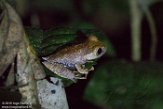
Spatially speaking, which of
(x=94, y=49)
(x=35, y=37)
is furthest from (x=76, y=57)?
(x=35, y=37)

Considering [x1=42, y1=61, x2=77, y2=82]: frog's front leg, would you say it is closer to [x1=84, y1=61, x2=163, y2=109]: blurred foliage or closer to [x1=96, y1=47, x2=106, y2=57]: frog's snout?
[x1=96, y1=47, x2=106, y2=57]: frog's snout

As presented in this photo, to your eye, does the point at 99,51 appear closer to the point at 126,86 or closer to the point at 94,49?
the point at 94,49

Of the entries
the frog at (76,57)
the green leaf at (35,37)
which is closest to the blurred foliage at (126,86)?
the frog at (76,57)

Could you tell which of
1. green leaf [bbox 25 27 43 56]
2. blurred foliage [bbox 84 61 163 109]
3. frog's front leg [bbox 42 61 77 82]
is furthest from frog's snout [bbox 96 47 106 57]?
blurred foliage [bbox 84 61 163 109]

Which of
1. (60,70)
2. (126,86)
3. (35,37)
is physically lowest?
(126,86)

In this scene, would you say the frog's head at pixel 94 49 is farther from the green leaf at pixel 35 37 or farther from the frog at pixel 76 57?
the green leaf at pixel 35 37

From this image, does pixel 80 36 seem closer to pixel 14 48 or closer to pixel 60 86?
pixel 60 86

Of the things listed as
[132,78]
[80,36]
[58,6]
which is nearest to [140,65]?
[132,78]
